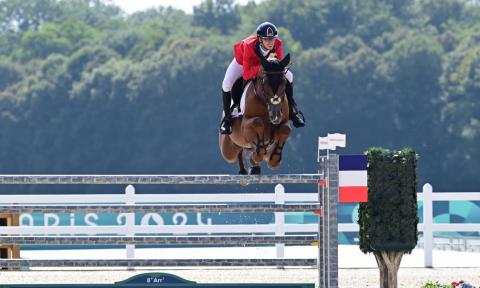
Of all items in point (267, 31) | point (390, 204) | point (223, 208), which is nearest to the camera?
point (223, 208)

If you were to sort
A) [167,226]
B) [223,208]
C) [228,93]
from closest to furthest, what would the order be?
[223,208] < [228,93] < [167,226]

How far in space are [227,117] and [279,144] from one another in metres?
0.63

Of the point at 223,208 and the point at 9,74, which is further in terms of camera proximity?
the point at 9,74

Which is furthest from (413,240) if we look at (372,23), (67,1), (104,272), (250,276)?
(67,1)

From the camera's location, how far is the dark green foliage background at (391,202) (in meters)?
11.0

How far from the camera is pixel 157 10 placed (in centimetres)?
10419

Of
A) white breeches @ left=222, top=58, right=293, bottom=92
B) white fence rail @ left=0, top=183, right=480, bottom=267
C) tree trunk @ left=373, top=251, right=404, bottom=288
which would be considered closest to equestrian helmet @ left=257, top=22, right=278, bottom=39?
white breeches @ left=222, top=58, right=293, bottom=92

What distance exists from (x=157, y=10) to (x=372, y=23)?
41252mm

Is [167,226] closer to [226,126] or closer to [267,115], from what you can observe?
[226,126]

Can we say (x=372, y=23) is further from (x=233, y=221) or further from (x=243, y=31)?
(x=233, y=221)

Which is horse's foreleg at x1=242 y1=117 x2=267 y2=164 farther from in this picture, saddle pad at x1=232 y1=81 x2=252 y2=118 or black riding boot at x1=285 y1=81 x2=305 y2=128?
black riding boot at x1=285 y1=81 x2=305 y2=128

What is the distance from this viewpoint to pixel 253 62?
32.8 ft

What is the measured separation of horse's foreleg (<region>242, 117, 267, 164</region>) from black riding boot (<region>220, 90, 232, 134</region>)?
1.36 ft

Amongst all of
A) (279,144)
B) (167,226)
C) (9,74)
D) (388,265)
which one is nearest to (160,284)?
(279,144)
